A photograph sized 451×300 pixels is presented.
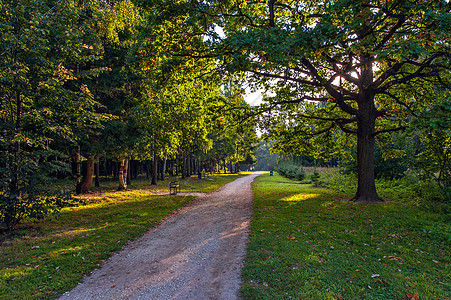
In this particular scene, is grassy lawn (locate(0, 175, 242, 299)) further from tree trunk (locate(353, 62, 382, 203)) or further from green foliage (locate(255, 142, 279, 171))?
green foliage (locate(255, 142, 279, 171))

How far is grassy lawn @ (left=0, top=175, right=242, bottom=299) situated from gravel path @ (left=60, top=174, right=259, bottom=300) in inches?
15.6

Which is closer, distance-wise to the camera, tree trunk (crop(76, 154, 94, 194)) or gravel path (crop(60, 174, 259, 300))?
gravel path (crop(60, 174, 259, 300))

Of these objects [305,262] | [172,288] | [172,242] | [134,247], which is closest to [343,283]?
→ [305,262]

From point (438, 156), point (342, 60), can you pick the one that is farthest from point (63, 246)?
point (438, 156)

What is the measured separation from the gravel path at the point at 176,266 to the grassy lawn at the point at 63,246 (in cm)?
40

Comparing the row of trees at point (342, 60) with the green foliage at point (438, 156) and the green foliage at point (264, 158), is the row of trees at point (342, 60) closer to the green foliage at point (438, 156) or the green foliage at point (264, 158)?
the green foliage at point (438, 156)

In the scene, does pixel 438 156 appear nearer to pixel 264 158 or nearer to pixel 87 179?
pixel 87 179

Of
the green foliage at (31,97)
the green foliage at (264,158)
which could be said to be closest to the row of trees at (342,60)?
the green foliage at (31,97)

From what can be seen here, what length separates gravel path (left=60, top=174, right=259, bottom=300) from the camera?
3.88 metres

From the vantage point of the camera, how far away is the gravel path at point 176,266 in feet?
12.7

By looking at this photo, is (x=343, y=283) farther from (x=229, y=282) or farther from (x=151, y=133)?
(x=151, y=133)

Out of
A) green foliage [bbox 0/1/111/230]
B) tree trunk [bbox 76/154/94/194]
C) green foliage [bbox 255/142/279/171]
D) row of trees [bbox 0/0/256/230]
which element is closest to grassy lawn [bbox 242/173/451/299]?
row of trees [bbox 0/0/256/230]

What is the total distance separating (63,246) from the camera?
19.5 feet

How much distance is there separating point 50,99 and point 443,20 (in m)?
11.7
